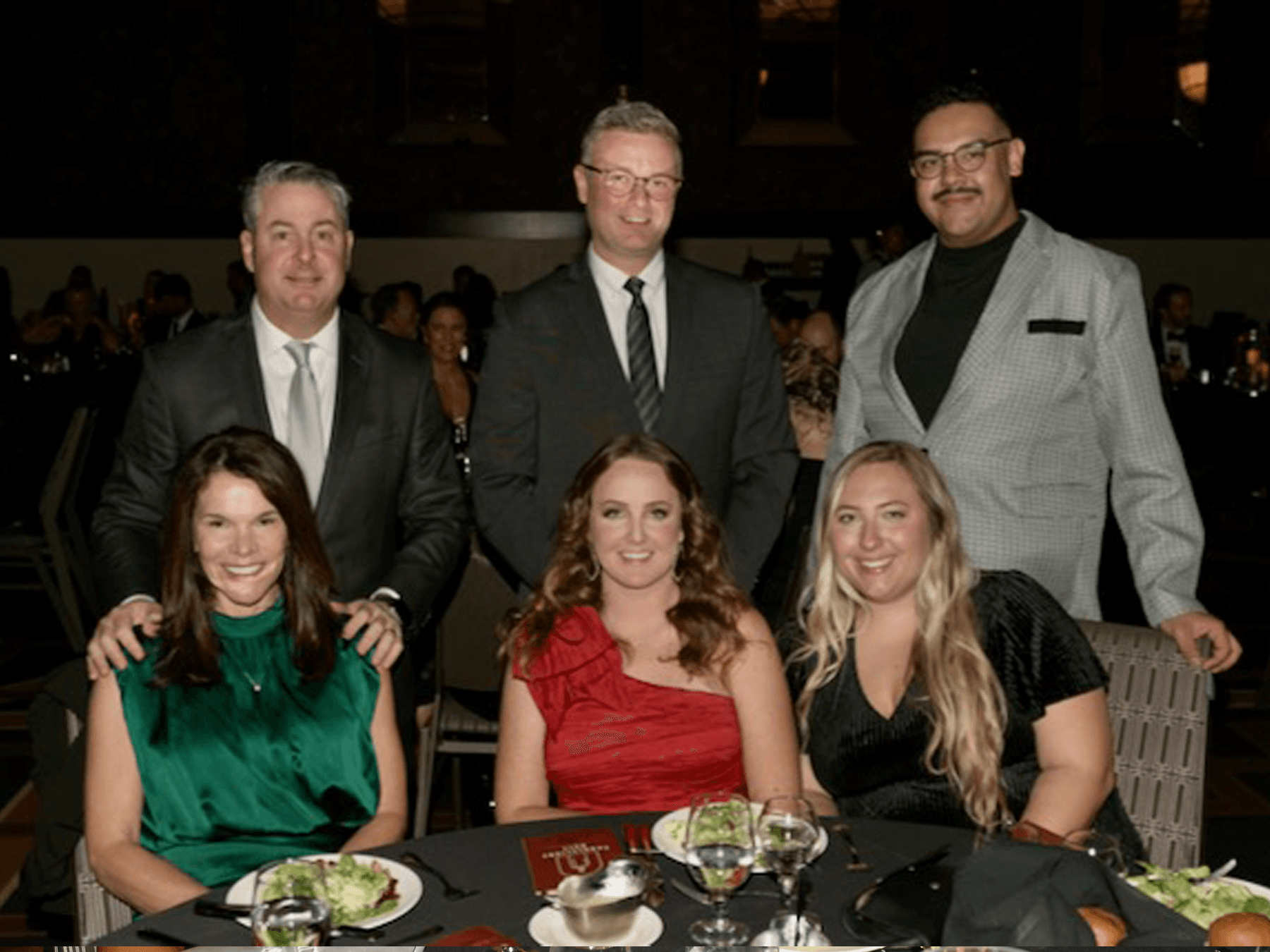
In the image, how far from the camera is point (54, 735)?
2402mm

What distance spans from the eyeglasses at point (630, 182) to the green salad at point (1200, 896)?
5.20ft

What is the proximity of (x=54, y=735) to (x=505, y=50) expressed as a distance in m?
10.1

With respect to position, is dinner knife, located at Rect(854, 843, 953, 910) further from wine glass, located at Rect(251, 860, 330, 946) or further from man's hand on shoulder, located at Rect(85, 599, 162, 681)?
man's hand on shoulder, located at Rect(85, 599, 162, 681)

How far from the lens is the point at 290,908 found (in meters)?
1.54

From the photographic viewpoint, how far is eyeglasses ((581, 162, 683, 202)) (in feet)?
9.02

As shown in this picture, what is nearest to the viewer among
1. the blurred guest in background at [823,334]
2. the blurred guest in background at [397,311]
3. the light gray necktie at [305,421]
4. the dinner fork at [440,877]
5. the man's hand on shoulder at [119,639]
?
the dinner fork at [440,877]

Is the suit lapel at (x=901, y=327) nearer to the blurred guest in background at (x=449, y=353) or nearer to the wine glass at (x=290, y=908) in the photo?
the wine glass at (x=290, y=908)

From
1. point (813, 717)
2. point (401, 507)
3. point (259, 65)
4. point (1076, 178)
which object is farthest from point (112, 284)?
point (813, 717)

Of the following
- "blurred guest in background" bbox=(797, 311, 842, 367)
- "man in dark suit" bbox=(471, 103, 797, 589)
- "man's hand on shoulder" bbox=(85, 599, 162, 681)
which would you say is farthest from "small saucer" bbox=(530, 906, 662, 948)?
"blurred guest in background" bbox=(797, 311, 842, 367)

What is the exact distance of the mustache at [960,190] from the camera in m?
2.84

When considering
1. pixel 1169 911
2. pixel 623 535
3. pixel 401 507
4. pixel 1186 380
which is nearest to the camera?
pixel 1169 911

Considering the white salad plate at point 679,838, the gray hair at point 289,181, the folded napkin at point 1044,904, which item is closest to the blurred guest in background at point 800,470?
the gray hair at point 289,181

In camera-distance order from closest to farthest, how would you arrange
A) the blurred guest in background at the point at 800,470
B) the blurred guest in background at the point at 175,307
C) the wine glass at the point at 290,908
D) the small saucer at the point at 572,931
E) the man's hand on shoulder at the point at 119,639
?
the wine glass at the point at 290,908
the small saucer at the point at 572,931
the man's hand on shoulder at the point at 119,639
the blurred guest in background at the point at 800,470
the blurred guest in background at the point at 175,307

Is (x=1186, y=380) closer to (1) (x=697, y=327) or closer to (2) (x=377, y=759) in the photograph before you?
(1) (x=697, y=327)
